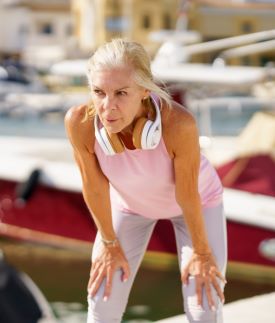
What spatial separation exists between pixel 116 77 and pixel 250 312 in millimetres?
1866

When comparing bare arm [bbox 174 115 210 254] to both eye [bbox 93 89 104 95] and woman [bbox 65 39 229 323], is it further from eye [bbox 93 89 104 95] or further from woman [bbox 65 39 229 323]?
eye [bbox 93 89 104 95]

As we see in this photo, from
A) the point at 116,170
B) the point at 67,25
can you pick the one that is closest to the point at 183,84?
the point at 116,170

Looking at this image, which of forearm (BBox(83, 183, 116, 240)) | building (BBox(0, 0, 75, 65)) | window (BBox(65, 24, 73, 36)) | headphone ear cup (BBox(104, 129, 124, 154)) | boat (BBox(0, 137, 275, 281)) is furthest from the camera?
window (BBox(65, 24, 73, 36))

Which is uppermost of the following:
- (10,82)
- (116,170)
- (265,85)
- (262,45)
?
(116,170)

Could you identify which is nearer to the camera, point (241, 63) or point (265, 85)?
point (265, 85)

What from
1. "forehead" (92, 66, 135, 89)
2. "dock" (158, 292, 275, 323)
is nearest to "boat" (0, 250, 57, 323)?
"forehead" (92, 66, 135, 89)

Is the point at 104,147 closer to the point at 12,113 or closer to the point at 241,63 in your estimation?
the point at 12,113

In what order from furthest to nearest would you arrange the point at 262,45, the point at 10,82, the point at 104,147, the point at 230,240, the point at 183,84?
the point at 10,82, the point at 183,84, the point at 262,45, the point at 230,240, the point at 104,147

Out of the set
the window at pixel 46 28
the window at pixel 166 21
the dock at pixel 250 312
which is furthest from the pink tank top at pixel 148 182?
the window at pixel 46 28

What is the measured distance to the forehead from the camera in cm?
265

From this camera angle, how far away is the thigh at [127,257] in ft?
9.91

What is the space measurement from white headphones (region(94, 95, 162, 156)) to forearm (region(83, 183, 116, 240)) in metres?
0.24

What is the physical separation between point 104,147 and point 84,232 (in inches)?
195

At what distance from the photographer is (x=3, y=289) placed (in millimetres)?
2527
